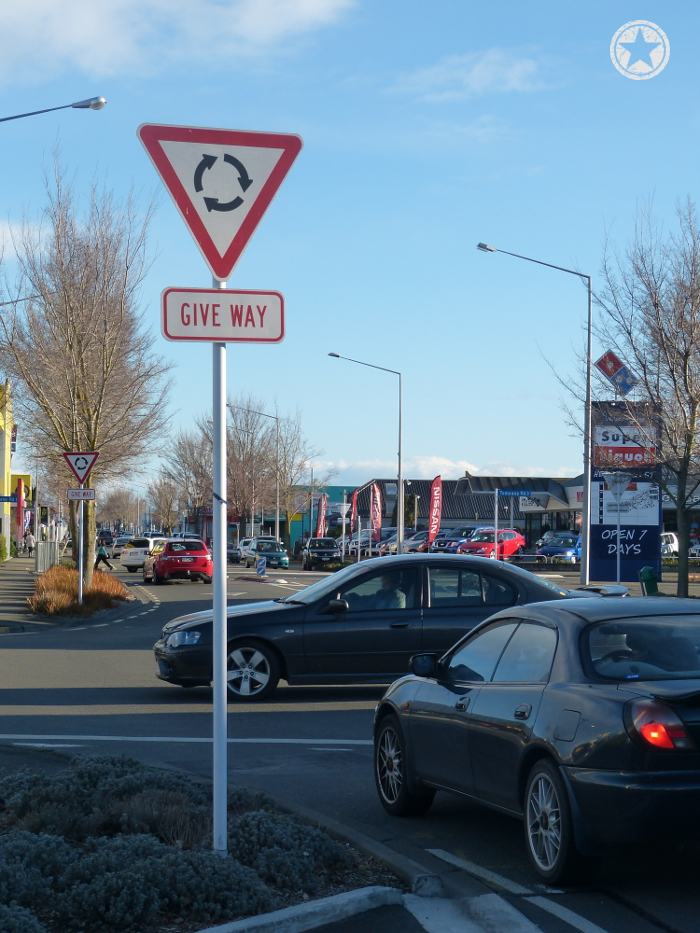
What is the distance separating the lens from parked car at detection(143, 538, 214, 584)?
38.2 meters

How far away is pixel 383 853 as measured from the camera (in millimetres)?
5527

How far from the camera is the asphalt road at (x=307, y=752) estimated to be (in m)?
5.02

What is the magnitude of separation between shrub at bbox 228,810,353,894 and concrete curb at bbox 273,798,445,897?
240 mm

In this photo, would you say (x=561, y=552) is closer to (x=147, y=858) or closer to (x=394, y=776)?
(x=394, y=776)

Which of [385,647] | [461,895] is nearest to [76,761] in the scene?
[461,895]

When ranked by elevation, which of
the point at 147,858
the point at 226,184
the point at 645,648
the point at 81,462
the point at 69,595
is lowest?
the point at 69,595

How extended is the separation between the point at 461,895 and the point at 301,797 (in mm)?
2415

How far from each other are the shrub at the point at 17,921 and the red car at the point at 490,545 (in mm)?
48691

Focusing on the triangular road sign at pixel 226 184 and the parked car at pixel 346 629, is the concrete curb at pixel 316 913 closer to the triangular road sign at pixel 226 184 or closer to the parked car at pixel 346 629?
the triangular road sign at pixel 226 184

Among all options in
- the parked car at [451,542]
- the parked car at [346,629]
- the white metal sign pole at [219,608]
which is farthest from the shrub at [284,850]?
the parked car at [451,542]

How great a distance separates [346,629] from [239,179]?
280 inches

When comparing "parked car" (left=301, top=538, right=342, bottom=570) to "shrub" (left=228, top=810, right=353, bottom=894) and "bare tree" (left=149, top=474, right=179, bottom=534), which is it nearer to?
"shrub" (left=228, top=810, right=353, bottom=894)

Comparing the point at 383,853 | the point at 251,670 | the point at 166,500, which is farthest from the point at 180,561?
the point at 166,500

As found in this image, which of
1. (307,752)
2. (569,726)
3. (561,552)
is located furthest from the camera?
(561,552)
